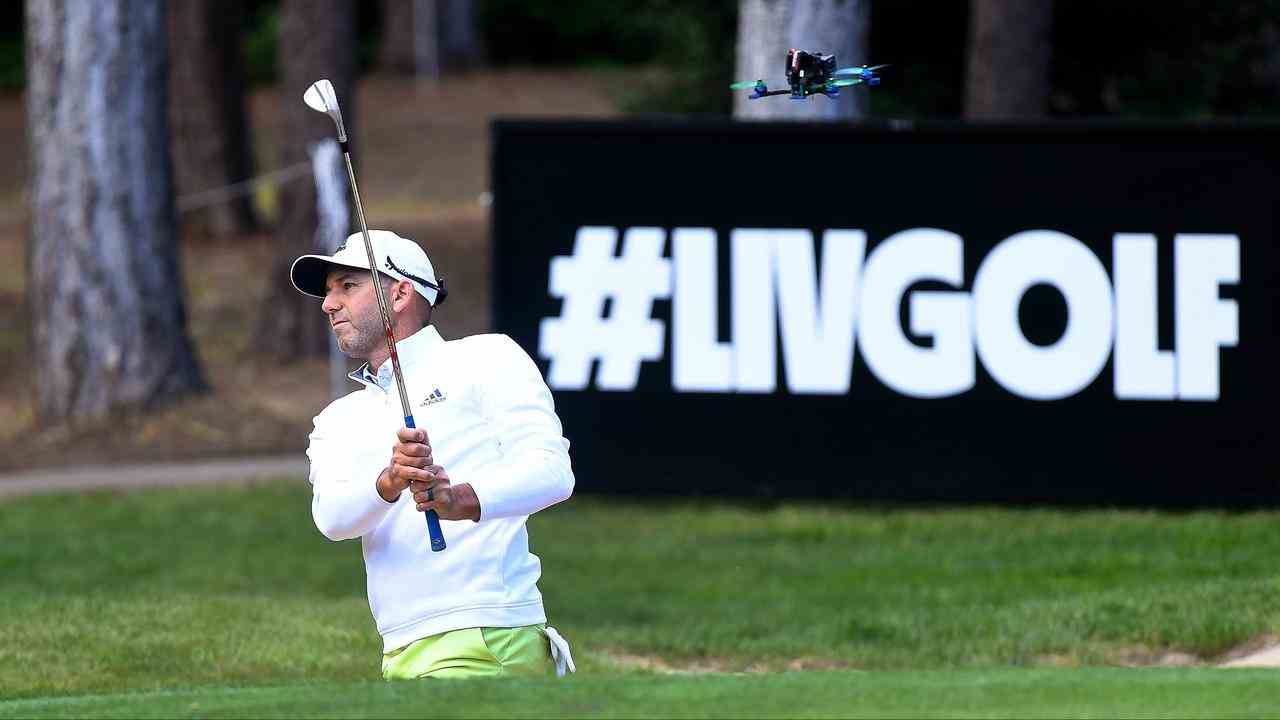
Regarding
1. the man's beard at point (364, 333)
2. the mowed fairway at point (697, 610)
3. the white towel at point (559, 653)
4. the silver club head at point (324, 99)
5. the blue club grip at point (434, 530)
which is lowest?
the mowed fairway at point (697, 610)

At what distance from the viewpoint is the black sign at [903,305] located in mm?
12570

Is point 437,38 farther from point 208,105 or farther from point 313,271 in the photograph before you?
point 313,271

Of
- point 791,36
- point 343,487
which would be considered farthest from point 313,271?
point 791,36

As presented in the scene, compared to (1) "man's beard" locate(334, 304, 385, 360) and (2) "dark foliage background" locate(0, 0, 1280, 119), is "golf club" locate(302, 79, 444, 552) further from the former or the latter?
(2) "dark foliage background" locate(0, 0, 1280, 119)

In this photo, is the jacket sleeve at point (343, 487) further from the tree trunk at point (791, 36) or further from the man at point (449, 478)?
the tree trunk at point (791, 36)

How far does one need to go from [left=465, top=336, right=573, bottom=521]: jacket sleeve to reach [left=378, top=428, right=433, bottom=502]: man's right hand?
0.19 metres

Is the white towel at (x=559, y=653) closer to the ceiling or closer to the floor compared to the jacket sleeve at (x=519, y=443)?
closer to the floor

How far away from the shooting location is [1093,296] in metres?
12.6

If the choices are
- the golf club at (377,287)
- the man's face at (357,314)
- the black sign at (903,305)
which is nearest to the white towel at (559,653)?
the golf club at (377,287)

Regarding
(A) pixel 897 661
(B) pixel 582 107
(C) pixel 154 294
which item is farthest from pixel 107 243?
(B) pixel 582 107

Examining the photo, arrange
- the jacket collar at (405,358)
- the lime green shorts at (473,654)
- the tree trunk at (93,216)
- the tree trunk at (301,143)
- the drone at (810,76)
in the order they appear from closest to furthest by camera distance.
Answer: the lime green shorts at (473,654), the jacket collar at (405,358), the drone at (810,76), the tree trunk at (93,216), the tree trunk at (301,143)

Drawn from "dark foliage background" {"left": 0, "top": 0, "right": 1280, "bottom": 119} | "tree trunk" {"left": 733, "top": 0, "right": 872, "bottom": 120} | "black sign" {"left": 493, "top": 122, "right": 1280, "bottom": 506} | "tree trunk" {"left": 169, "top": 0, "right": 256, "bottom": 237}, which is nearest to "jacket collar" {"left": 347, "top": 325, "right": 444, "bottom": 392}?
"black sign" {"left": 493, "top": 122, "right": 1280, "bottom": 506}

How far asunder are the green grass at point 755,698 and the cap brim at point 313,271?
1256 mm

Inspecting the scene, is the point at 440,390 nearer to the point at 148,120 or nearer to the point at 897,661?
the point at 897,661
